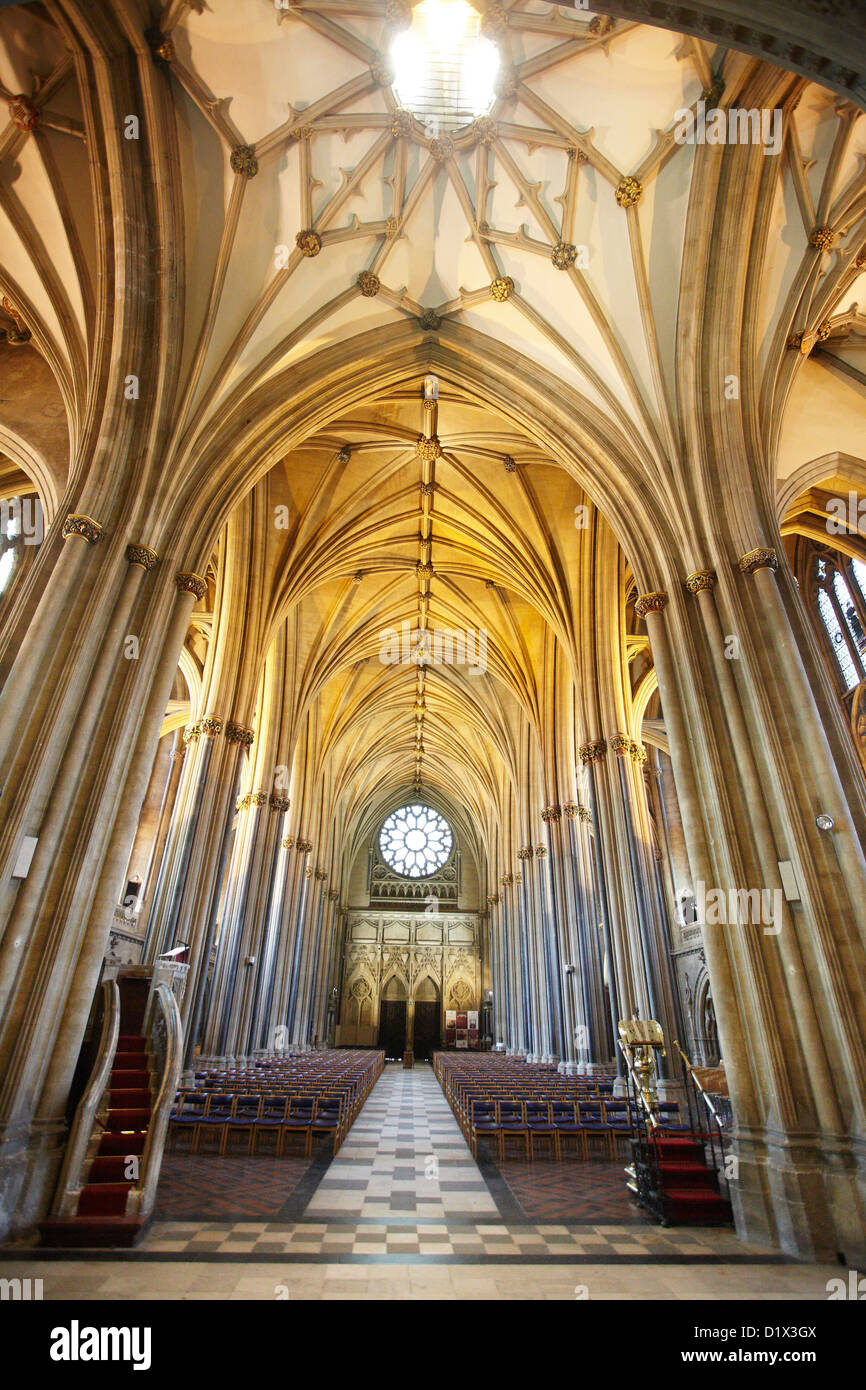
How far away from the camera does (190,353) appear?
9641mm

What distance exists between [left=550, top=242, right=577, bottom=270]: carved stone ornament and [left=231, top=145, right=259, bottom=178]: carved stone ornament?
459 centimetres

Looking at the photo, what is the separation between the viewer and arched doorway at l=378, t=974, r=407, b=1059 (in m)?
36.0

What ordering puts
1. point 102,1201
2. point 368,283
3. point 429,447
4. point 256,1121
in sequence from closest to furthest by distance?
point 102,1201, point 256,1121, point 368,283, point 429,447

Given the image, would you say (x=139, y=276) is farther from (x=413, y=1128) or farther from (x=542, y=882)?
(x=542, y=882)

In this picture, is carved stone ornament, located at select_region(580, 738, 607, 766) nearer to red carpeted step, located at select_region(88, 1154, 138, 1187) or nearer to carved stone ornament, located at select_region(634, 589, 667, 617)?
carved stone ornament, located at select_region(634, 589, 667, 617)

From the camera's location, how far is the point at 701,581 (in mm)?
8359

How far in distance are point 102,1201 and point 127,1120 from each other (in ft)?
2.66

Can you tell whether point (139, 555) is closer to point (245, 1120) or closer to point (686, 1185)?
point (245, 1120)

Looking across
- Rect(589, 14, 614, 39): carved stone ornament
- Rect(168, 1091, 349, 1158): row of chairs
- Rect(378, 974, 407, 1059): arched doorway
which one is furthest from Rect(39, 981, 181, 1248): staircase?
Rect(378, 974, 407, 1059): arched doorway

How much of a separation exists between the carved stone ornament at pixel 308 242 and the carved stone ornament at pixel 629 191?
456cm

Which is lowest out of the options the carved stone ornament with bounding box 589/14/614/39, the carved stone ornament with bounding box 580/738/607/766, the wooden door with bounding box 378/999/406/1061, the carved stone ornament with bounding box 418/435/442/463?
the wooden door with bounding box 378/999/406/1061

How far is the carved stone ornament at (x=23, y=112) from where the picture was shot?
7820 mm

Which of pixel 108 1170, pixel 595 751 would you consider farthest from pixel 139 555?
pixel 595 751
